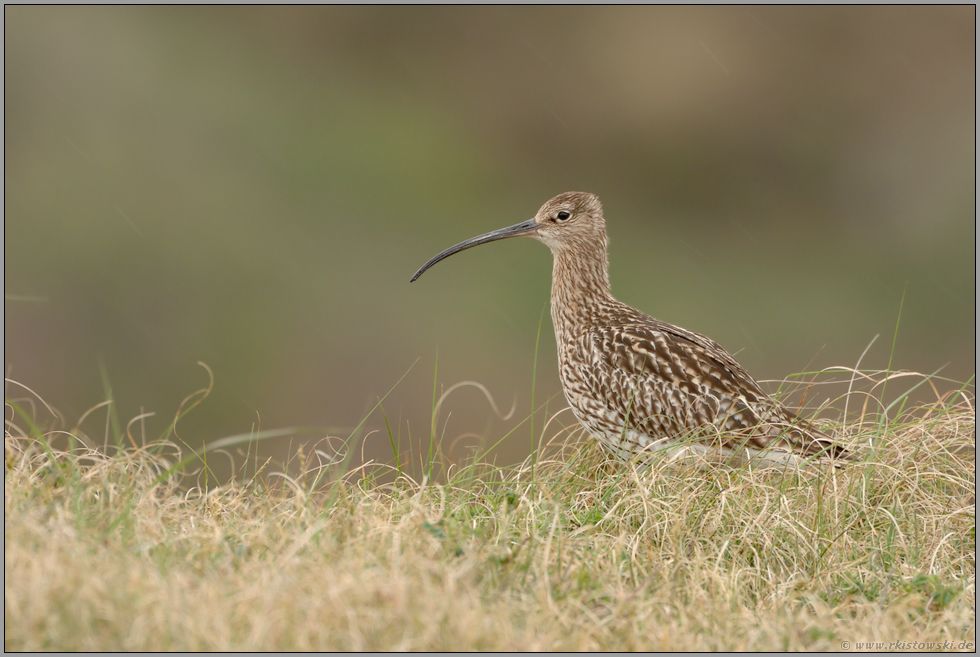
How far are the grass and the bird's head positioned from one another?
7.80 ft

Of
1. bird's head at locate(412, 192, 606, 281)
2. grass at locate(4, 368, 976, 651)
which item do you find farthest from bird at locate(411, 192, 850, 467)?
bird's head at locate(412, 192, 606, 281)

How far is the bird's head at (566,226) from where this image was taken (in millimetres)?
7512

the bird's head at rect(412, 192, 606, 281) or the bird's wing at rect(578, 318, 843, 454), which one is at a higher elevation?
the bird's head at rect(412, 192, 606, 281)

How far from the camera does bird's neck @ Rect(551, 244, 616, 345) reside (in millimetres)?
7117

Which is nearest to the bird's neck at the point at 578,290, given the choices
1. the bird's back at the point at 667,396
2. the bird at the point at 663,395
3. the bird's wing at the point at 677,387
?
Result: the bird at the point at 663,395

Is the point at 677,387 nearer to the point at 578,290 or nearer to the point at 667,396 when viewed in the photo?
the point at 667,396

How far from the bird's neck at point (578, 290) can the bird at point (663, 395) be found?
0.01 m

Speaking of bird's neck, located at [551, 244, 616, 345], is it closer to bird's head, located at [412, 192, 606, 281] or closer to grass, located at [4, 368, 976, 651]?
bird's head, located at [412, 192, 606, 281]

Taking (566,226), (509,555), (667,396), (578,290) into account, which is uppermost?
(566,226)

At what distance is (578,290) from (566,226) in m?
0.62

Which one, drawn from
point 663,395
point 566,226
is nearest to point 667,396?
point 663,395

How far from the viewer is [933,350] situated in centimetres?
1686

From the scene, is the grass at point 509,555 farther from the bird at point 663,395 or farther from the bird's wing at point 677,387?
the bird's wing at point 677,387

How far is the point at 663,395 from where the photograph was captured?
20.2 ft
